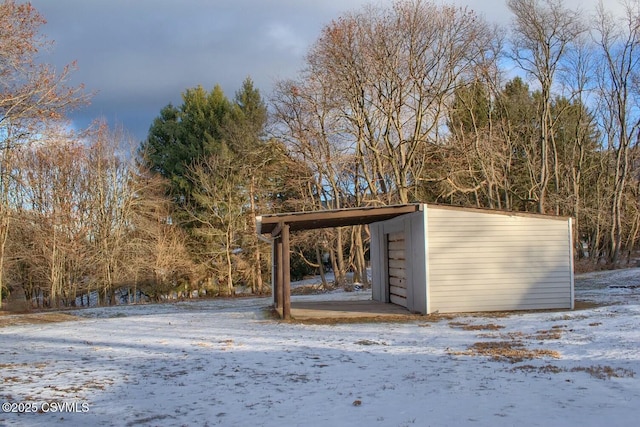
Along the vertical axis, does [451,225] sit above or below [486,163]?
below

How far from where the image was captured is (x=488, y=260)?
11.9 m

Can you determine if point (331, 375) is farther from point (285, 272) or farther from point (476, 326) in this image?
point (285, 272)

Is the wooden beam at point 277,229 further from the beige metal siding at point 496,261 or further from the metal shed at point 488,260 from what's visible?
the beige metal siding at point 496,261

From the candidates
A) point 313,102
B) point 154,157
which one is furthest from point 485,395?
point 154,157

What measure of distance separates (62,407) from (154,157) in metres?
27.2

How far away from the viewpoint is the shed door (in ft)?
44.3

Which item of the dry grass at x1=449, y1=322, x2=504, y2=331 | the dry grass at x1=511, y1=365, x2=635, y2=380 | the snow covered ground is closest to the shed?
the dry grass at x1=449, y1=322, x2=504, y2=331

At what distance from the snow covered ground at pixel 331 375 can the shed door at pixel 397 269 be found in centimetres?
356

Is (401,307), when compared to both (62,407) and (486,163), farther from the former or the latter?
(486,163)

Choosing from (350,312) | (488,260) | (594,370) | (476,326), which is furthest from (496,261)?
(594,370)

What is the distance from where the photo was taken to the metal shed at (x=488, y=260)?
38.4 feet

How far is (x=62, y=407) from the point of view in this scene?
172 inches

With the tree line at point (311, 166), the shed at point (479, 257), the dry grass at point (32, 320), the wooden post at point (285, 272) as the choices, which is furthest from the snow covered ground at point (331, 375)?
the tree line at point (311, 166)

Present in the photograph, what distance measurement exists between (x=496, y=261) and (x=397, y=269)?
117 inches
